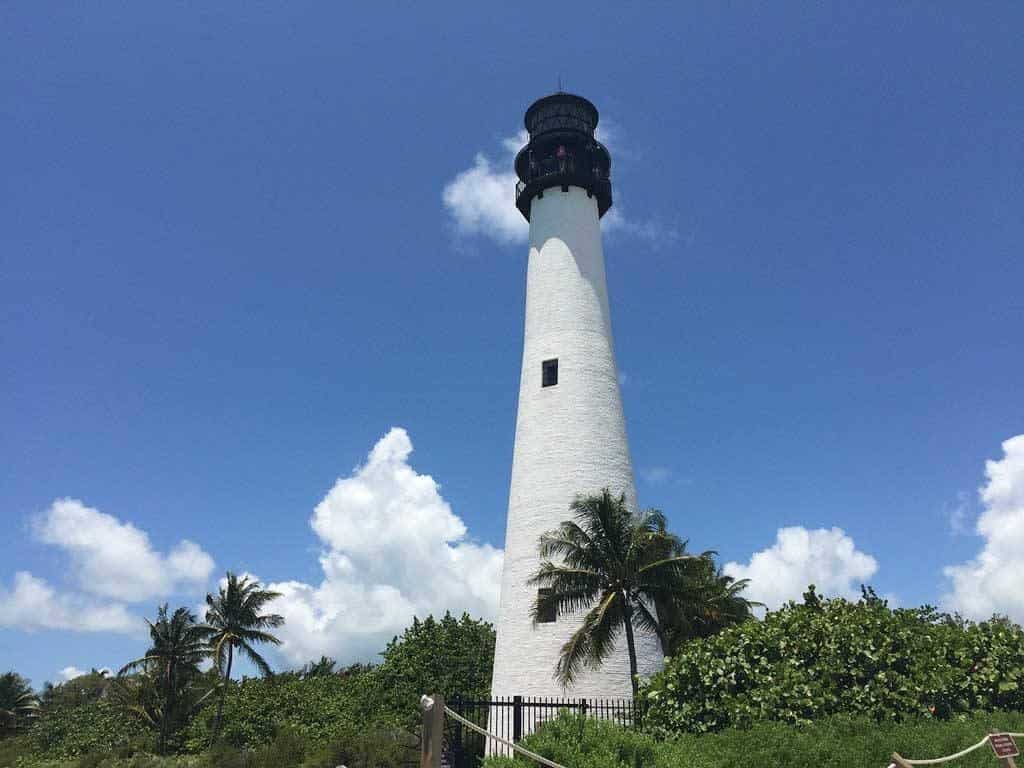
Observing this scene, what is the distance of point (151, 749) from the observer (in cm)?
3944

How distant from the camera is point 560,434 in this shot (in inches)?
969

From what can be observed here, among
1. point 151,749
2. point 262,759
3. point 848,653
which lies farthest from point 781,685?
point 151,749

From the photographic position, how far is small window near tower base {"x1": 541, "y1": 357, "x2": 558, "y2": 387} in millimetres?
25766

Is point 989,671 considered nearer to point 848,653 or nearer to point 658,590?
point 848,653

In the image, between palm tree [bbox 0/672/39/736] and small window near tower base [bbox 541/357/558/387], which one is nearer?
small window near tower base [bbox 541/357/558/387]

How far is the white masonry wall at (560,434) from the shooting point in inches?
870

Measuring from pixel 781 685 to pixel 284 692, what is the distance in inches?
1219

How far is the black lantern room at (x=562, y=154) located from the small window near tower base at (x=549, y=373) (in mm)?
8005

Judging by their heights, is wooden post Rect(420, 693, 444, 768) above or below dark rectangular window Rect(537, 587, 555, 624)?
below

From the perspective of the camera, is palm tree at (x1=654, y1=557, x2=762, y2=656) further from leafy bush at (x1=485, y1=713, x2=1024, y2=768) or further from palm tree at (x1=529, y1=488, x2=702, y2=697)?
leafy bush at (x1=485, y1=713, x2=1024, y2=768)

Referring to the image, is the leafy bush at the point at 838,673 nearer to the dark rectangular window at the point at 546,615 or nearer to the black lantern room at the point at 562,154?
the dark rectangular window at the point at 546,615

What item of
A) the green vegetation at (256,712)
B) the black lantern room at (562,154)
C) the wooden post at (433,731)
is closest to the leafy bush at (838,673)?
the wooden post at (433,731)

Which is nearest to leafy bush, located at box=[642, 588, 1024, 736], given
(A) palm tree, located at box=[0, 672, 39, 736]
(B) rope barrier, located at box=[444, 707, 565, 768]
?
(B) rope barrier, located at box=[444, 707, 565, 768]

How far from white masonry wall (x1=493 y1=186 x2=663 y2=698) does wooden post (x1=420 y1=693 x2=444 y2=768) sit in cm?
1374
